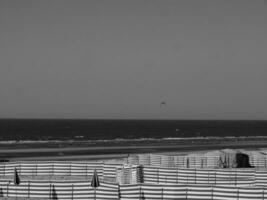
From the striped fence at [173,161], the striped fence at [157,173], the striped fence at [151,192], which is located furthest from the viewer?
the striped fence at [173,161]

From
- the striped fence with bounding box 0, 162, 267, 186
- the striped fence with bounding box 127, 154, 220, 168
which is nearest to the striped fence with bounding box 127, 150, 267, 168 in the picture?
the striped fence with bounding box 127, 154, 220, 168

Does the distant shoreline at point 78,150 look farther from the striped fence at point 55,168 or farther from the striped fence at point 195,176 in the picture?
the striped fence at point 195,176

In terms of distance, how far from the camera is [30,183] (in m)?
19.6

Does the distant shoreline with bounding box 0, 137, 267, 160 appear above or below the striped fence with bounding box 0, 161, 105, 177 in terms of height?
above

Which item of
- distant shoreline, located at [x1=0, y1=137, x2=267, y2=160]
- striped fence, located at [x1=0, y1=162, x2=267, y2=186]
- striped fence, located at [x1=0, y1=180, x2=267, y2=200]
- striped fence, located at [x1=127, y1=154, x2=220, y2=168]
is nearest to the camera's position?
striped fence, located at [x1=0, y1=180, x2=267, y2=200]

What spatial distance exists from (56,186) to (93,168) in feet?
32.6

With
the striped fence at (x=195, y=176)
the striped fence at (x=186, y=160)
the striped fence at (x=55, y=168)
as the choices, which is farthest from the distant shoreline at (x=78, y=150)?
the striped fence at (x=195, y=176)

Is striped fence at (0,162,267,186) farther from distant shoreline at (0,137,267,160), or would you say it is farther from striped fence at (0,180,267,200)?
distant shoreline at (0,137,267,160)

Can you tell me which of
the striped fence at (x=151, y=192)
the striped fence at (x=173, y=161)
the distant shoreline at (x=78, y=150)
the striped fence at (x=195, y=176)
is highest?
the distant shoreline at (x=78, y=150)

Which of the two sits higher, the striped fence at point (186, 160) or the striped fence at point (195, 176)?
the striped fence at point (186, 160)

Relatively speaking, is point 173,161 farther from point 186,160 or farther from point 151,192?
point 151,192

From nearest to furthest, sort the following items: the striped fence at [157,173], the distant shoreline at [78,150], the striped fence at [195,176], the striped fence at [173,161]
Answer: the striped fence at [157,173] < the striped fence at [195,176] < the striped fence at [173,161] < the distant shoreline at [78,150]

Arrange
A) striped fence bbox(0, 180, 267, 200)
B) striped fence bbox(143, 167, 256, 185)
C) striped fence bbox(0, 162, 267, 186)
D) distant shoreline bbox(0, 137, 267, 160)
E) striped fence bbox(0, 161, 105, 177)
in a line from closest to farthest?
1. striped fence bbox(0, 180, 267, 200)
2. striped fence bbox(0, 162, 267, 186)
3. striped fence bbox(143, 167, 256, 185)
4. striped fence bbox(0, 161, 105, 177)
5. distant shoreline bbox(0, 137, 267, 160)

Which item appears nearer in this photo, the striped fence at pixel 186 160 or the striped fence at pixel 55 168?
the striped fence at pixel 55 168
